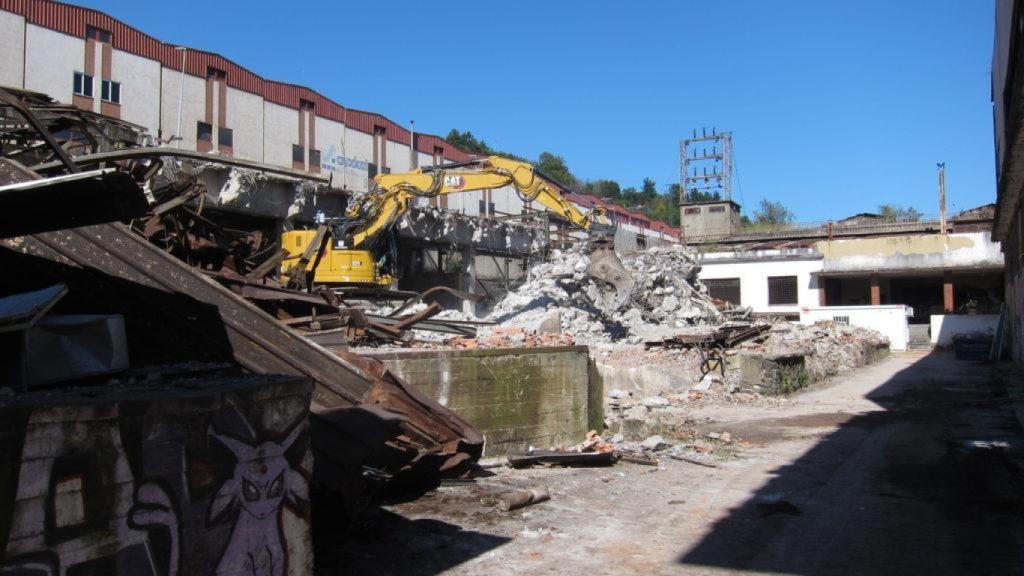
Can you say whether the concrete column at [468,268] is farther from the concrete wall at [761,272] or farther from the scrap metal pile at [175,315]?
the scrap metal pile at [175,315]

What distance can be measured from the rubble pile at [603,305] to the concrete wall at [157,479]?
1342 centimetres

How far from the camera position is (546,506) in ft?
22.0

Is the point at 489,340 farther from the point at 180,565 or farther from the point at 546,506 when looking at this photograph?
the point at 180,565

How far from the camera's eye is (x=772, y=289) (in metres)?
39.9

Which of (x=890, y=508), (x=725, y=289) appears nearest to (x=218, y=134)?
(x=725, y=289)

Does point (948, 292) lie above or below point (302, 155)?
below

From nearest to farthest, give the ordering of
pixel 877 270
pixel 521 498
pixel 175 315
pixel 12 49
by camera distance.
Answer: pixel 175 315
pixel 521 498
pixel 12 49
pixel 877 270

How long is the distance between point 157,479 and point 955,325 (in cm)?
3532

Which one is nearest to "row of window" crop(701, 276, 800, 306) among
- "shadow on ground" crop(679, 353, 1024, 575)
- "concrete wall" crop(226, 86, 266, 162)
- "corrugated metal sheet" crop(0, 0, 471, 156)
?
"corrugated metal sheet" crop(0, 0, 471, 156)

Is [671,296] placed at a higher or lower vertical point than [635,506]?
higher

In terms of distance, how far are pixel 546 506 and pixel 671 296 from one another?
16667 mm

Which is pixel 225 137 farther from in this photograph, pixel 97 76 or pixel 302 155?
pixel 97 76

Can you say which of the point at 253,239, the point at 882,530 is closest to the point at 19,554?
the point at 882,530

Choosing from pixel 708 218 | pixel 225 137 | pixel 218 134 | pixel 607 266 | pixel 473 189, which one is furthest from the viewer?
pixel 708 218
